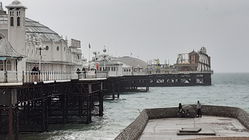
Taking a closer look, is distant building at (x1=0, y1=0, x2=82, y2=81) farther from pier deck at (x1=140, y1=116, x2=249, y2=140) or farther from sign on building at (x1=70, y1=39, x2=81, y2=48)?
pier deck at (x1=140, y1=116, x2=249, y2=140)

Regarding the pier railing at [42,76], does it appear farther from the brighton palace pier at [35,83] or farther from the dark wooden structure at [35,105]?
the dark wooden structure at [35,105]

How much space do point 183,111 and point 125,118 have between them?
1734 cm

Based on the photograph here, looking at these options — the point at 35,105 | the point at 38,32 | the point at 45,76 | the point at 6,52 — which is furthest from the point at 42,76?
the point at 38,32

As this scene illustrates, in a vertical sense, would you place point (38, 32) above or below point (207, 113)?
above

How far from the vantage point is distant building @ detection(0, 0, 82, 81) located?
47875mm

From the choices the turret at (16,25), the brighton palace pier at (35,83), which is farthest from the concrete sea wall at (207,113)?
the turret at (16,25)

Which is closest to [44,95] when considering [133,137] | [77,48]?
[133,137]

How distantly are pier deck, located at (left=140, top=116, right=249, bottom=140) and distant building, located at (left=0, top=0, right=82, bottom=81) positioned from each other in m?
10.8

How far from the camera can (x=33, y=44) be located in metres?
62.2

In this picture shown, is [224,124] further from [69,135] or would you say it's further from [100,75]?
[100,75]

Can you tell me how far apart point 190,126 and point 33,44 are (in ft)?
111

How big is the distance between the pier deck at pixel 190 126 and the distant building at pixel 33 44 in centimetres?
1085

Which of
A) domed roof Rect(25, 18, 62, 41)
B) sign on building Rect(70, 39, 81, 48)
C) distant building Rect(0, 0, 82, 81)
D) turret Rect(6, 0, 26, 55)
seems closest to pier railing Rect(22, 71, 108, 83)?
distant building Rect(0, 0, 82, 81)

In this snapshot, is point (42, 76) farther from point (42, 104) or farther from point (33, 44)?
point (33, 44)
